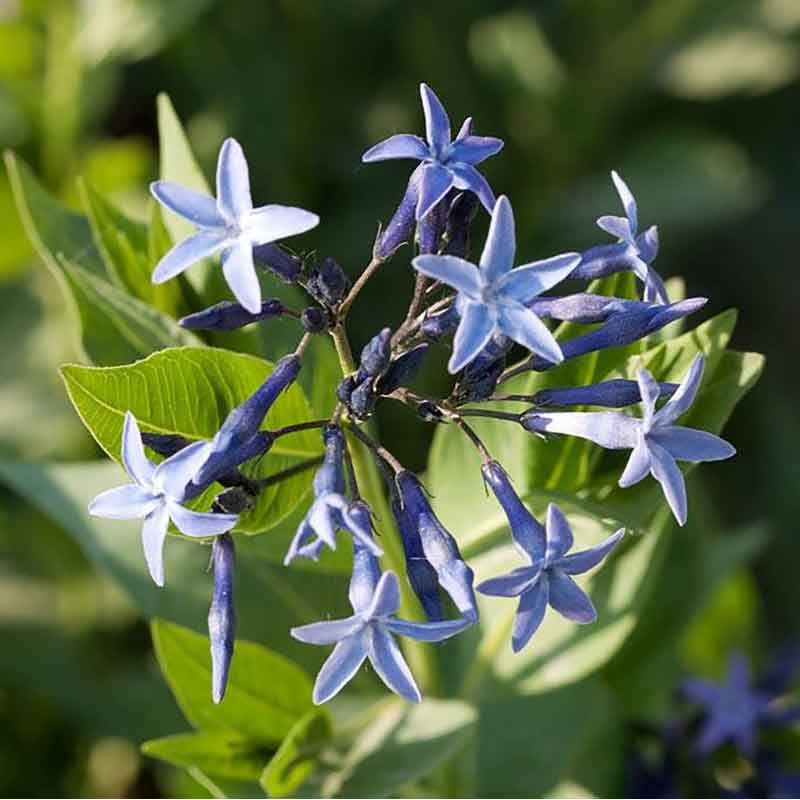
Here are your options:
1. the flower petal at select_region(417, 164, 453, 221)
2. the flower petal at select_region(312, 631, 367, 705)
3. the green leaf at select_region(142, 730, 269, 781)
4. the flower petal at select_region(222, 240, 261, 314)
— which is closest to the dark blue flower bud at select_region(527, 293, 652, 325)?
the flower petal at select_region(417, 164, 453, 221)

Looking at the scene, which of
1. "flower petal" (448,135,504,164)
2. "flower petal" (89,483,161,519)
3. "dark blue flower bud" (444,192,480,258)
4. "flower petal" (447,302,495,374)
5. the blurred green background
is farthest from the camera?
the blurred green background

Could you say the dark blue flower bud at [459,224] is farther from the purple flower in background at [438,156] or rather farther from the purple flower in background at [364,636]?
the purple flower in background at [364,636]

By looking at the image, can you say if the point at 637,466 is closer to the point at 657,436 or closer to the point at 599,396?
the point at 657,436

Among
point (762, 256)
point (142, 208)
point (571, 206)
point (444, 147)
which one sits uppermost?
point (444, 147)

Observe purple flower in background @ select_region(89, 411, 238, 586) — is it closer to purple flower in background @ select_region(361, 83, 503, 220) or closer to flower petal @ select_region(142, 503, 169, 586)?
flower petal @ select_region(142, 503, 169, 586)

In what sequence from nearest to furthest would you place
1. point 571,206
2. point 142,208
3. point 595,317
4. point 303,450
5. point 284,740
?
point 595,317 < point 303,450 < point 284,740 < point 142,208 < point 571,206

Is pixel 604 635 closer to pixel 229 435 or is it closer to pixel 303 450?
pixel 303 450

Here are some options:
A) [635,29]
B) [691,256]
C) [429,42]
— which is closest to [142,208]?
[429,42]
